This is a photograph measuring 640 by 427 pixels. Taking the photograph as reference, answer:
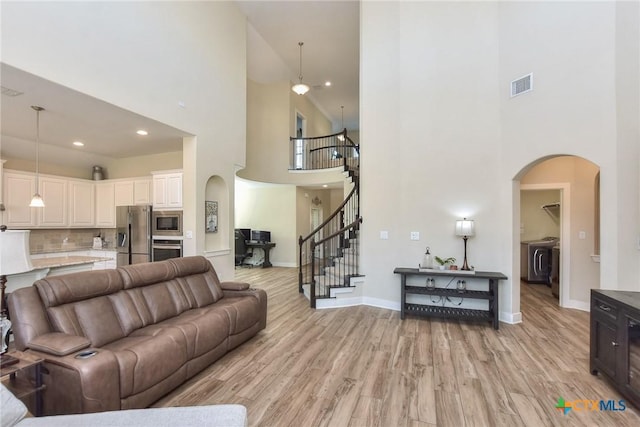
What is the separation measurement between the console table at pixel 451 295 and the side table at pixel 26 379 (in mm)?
3947

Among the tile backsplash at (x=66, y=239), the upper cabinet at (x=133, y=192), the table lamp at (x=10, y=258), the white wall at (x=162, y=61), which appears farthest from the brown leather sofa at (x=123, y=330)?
the tile backsplash at (x=66, y=239)

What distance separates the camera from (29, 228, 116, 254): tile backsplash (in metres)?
5.40

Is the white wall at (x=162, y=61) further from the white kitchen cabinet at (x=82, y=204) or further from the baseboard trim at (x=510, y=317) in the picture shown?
the baseboard trim at (x=510, y=317)

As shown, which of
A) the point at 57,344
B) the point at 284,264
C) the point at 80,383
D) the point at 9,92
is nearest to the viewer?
the point at 80,383

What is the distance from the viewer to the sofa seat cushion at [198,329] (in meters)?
2.59

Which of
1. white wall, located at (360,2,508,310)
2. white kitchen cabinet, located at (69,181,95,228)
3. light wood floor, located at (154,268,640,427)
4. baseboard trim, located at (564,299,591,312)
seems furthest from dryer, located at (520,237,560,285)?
white kitchen cabinet, located at (69,181,95,228)

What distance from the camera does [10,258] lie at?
1.88 meters

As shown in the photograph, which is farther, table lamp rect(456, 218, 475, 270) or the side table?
Answer: table lamp rect(456, 218, 475, 270)

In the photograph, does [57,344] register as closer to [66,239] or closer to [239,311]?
[239,311]

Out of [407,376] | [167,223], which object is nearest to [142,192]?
[167,223]

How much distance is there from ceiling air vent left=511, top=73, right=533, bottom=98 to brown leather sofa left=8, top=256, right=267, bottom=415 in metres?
4.59

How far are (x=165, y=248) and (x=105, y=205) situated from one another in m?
2.30

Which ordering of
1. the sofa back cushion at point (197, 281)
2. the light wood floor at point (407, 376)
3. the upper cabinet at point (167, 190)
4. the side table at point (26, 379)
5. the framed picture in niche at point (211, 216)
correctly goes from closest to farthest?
the side table at point (26, 379) → the light wood floor at point (407, 376) → the sofa back cushion at point (197, 281) → the upper cabinet at point (167, 190) → the framed picture in niche at point (211, 216)

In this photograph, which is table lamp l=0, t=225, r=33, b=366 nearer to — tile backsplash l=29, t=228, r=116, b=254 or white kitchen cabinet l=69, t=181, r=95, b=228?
tile backsplash l=29, t=228, r=116, b=254
